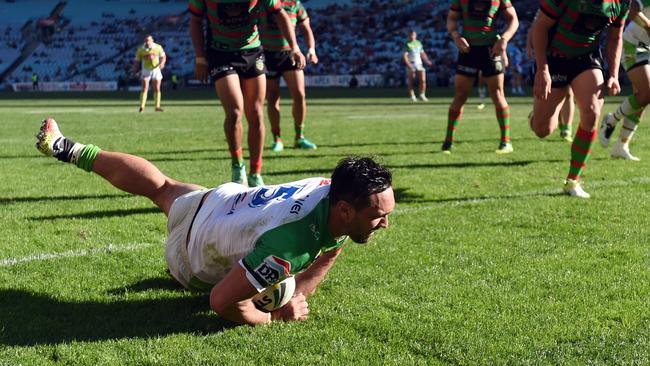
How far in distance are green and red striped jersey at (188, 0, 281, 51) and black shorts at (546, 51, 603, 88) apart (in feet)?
8.37

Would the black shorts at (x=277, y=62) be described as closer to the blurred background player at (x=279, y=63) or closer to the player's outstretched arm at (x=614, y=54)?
the blurred background player at (x=279, y=63)

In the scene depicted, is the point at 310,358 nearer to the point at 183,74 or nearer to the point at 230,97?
the point at 230,97

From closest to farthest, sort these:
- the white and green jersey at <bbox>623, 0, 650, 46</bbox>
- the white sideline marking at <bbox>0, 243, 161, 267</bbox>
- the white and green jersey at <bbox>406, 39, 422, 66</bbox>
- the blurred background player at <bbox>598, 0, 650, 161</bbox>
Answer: the white sideline marking at <bbox>0, 243, 161, 267</bbox> < the blurred background player at <bbox>598, 0, 650, 161</bbox> < the white and green jersey at <bbox>623, 0, 650, 46</bbox> < the white and green jersey at <bbox>406, 39, 422, 66</bbox>

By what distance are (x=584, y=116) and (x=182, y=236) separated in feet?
13.4

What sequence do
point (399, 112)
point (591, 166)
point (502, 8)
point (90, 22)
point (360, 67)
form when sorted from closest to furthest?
point (591, 166), point (502, 8), point (399, 112), point (360, 67), point (90, 22)

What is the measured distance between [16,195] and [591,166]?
19.1 feet

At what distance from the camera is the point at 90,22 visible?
6003cm

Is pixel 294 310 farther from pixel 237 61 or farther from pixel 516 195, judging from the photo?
pixel 237 61

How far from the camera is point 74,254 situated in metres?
4.37

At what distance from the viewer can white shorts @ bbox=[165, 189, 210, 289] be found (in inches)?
137

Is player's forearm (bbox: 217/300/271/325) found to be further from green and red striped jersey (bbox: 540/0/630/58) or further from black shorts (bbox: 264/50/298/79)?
black shorts (bbox: 264/50/298/79)

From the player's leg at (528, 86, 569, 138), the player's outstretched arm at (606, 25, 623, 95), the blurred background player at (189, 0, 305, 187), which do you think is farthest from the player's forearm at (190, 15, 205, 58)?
the player's outstretched arm at (606, 25, 623, 95)

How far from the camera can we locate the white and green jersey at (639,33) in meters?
7.47

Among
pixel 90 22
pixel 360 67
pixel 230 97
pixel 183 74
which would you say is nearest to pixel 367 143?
pixel 230 97
